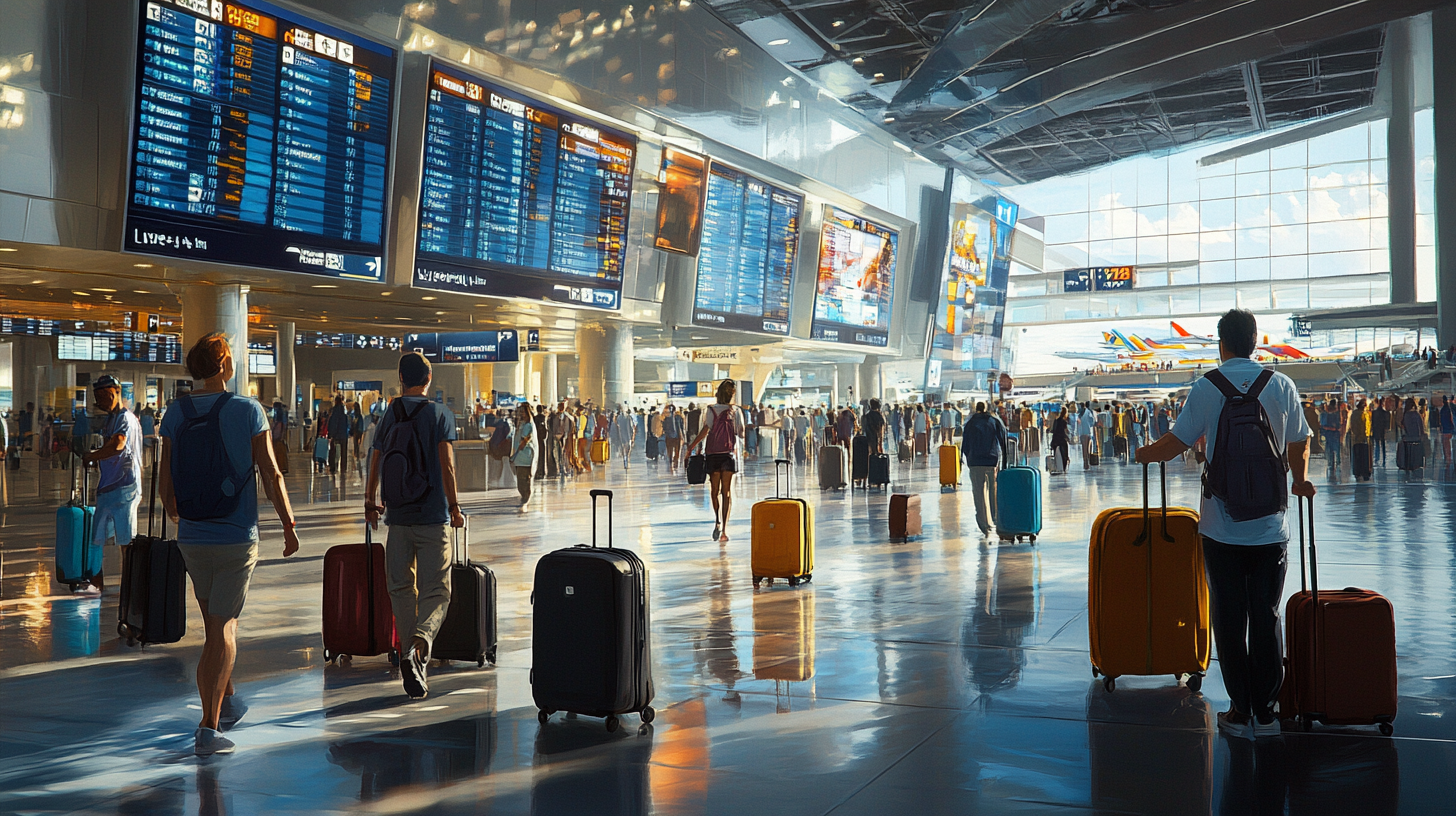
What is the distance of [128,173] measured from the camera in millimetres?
12289

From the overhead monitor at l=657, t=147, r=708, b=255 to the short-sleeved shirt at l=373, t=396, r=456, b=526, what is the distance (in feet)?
56.9

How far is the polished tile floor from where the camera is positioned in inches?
139

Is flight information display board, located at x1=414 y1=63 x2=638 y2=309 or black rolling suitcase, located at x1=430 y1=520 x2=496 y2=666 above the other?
flight information display board, located at x1=414 y1=63 x2=638 y2=309

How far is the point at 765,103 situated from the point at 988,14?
208 inches

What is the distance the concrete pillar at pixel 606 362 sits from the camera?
24.5 metres

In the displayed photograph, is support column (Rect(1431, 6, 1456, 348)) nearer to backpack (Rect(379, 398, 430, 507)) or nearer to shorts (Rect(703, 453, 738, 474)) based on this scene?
shorts (Rect(703, 453, 738, 474))

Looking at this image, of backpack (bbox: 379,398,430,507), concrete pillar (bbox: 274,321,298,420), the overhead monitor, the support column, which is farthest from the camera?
the support column

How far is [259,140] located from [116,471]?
7.65 meters

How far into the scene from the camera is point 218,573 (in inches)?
164

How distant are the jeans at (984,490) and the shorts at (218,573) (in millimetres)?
8107

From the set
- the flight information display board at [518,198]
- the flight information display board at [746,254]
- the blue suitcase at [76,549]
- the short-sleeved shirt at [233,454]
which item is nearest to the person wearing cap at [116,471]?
the blue suitcase at [76,549]

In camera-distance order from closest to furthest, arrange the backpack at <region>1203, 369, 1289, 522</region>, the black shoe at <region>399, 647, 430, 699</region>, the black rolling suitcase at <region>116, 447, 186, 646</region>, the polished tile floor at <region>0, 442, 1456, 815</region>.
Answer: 1. the polished tile floor at <region>0, 442, 1456, 815</region>
2. the backpack at <region>1203, 369, 1289, 522</region>
3. the black shoe at <region>399, 647, 430, 699</region>
4. the black rolling suitcase at <region>116, 447, 186, 646</region>

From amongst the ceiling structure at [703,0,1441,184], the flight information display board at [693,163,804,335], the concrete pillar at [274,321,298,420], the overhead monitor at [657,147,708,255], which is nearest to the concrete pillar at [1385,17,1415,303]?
the ceiling structure at [703,0,1441,184]

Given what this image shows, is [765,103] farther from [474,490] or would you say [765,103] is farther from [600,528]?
[600,528]
